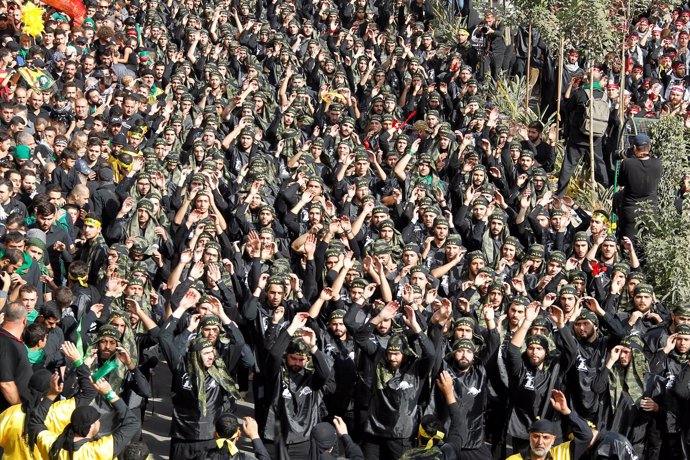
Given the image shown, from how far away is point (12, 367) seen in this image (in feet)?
35.2

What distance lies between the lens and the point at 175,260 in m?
14.6

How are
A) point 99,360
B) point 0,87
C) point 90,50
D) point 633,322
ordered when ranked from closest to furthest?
point 99,360 < point 633,322 < point 0,87 < point 90,50

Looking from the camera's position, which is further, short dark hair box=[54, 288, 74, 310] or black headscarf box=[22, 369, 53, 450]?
short dark hair box=[54, 288, 74, 310]

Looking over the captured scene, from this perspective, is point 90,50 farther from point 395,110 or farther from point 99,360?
point 99,360

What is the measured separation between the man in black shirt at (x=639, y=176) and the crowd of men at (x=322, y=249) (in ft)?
0.09

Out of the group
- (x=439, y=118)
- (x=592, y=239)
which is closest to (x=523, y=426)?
(x=592, y=239)

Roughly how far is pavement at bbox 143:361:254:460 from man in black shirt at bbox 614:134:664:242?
547 centimetres

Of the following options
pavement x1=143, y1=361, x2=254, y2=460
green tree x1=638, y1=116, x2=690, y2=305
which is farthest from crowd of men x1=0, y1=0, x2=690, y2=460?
green tree x1=638, y1=116, x2=690, y2=305

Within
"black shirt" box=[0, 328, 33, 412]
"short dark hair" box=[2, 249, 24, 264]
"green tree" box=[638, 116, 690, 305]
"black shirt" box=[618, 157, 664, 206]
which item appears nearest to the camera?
"black shirt" box=[0, 328, 33, 412]

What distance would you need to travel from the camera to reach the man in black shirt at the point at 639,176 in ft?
54.7

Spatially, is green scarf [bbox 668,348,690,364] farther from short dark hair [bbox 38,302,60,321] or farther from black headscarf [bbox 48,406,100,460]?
short dark hair [bbox 38,302,60,321]

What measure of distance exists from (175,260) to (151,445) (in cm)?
228

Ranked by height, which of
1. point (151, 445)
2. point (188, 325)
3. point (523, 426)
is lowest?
point (151, 445)

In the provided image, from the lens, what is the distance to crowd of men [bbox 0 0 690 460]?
1127cm
